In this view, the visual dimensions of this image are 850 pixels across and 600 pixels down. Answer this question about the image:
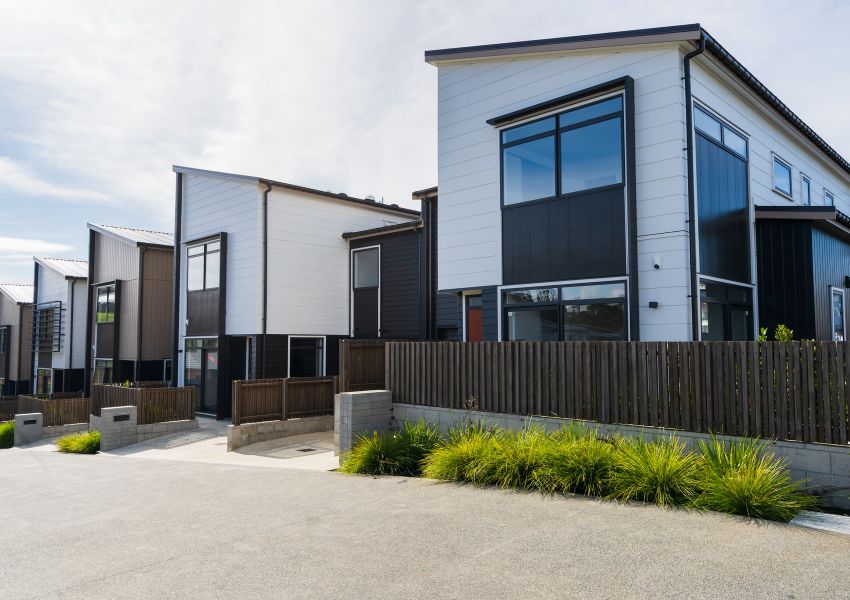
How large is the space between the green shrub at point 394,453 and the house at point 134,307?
16.4 meters

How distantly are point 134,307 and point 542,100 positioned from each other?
18767 mm

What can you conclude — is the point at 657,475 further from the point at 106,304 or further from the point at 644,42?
the point at 106,304

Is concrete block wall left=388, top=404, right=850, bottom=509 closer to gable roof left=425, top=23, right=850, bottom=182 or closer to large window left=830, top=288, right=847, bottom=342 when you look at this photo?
gable roof left=425, top=23, right=850, bottom=182

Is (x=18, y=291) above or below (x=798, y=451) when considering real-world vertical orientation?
above

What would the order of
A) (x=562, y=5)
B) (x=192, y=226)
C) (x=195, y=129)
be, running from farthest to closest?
(x=192, y=226)
(x=195, y=129)
(x=562, y=5)

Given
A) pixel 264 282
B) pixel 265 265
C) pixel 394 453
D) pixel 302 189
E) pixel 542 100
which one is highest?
pixel 302 189

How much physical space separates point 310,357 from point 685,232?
13182 millimetres

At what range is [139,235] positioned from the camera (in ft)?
83.2

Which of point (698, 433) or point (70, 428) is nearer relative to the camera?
point (698, 433)

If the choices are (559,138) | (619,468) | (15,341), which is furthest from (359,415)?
(15,341)

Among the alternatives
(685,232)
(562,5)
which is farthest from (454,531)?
(562,5)

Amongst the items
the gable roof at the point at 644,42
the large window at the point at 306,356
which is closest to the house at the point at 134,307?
the large window at the point at 306,356

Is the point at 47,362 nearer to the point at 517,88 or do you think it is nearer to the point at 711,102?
the point at 517,88

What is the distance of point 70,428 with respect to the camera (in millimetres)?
19828
